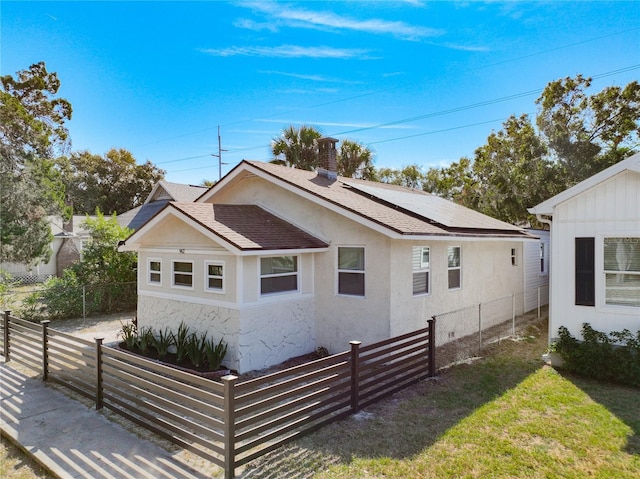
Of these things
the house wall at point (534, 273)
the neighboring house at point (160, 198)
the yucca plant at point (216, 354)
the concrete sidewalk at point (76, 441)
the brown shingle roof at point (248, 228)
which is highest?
the neighboring house at point (160, 198)

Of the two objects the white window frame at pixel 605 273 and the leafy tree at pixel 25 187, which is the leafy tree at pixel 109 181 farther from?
the white window frame at pixel 605 273

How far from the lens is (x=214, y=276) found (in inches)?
374

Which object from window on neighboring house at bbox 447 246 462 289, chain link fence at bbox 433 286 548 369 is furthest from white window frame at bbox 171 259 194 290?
window on neighboring house at bbox 447 246 462 289

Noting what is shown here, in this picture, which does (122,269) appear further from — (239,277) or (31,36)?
(239,277)

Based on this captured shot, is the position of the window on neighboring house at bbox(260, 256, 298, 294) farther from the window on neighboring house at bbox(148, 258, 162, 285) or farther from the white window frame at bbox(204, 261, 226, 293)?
the window on neighboring house at bbox(148, 258, 162, 285)

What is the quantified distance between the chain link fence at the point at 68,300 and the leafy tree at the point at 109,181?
106 ft

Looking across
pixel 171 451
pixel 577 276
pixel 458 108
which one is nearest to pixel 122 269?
pixel 171 451

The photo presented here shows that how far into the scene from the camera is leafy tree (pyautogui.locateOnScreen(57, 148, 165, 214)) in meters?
43.9

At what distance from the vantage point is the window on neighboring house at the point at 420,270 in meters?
10.1

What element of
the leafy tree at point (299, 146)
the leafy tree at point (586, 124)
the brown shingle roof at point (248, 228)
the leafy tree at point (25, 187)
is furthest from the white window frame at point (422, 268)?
the leafy tree at point (25, 187)

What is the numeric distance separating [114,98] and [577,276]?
23606 mm

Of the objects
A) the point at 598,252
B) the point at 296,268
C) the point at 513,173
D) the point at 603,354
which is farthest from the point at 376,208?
the point at 513,173

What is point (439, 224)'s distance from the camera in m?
10.3

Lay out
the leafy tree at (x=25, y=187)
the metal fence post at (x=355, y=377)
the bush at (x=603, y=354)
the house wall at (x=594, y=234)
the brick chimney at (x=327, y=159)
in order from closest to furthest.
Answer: the metal fence post at (x=355, y=377) → the bush at (x=603, y=354) → the house wall at (x=594, y=234) → the brick chimney at (x=327, y=159) → the leafy tree at (x=25, y=187)
